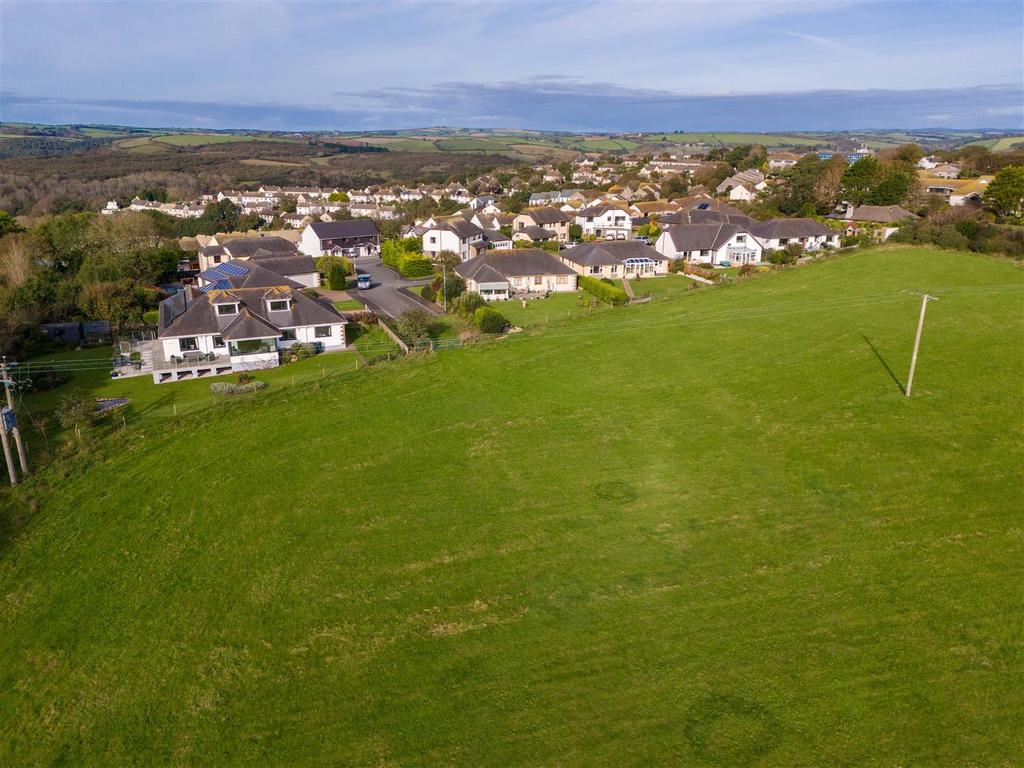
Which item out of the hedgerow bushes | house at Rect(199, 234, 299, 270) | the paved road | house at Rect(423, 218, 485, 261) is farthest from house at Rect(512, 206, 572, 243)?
house at Rect(199, 234, 299, 270)

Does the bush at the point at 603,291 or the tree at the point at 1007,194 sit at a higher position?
the tree at the point at 1007,194

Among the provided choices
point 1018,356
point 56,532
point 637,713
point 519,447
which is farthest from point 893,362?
point 56,532

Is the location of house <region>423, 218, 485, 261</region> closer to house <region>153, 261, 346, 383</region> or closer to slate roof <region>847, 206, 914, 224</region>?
house <region>153, 261, 346, 383</region>

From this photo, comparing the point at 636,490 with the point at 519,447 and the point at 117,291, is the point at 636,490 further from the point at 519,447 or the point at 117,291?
the point at 117,291

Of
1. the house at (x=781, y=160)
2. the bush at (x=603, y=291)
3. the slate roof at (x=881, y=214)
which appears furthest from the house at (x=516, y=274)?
the house at (x=781, y=160)

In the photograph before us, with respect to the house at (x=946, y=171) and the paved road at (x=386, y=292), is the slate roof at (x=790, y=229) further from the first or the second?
the house at (x=946, y=171)
